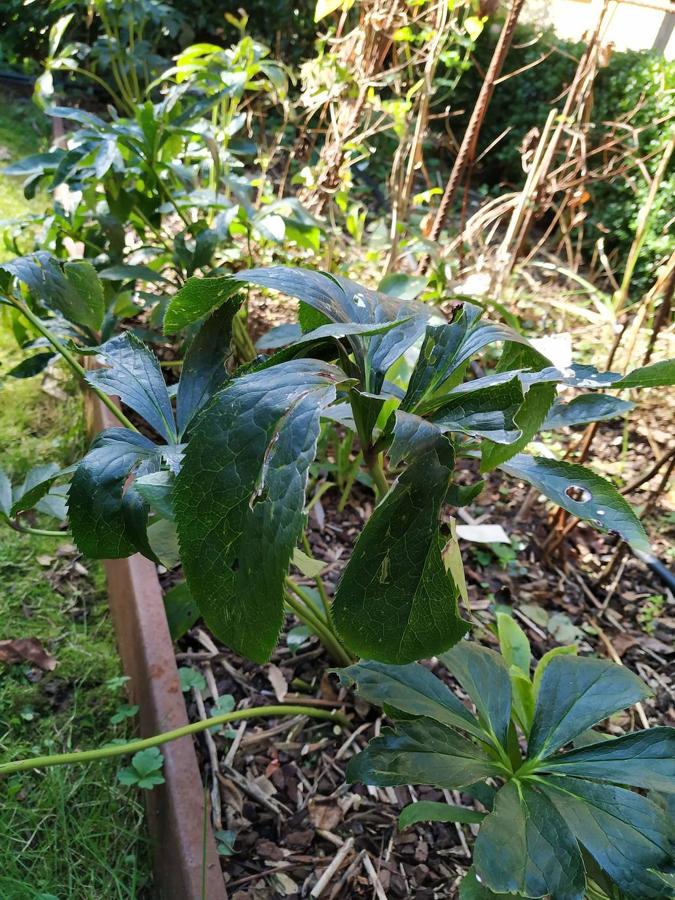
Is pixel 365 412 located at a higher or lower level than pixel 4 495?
higher

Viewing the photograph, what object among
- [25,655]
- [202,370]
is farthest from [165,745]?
[202,370]

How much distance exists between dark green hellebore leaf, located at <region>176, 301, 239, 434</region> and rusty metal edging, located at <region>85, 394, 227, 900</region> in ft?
1.94

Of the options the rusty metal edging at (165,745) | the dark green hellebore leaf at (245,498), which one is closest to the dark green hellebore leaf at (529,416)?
the dark green hellebore leaf at (245,498)

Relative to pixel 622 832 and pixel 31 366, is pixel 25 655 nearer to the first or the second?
pixel 31 366

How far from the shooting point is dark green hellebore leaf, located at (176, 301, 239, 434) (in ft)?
3.02

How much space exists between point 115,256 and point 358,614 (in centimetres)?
177

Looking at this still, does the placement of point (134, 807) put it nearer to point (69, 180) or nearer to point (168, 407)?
point (168, 407)

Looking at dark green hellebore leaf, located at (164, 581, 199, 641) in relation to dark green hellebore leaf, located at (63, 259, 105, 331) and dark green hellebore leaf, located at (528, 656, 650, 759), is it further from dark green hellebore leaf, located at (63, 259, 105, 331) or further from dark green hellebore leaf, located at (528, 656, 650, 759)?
dark green hellebore leaf, located at (528, 656, 650, 759)

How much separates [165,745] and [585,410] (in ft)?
2.96

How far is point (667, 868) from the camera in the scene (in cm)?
76

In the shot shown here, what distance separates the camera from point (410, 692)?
97 cm

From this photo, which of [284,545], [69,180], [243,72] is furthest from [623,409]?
[243,72]

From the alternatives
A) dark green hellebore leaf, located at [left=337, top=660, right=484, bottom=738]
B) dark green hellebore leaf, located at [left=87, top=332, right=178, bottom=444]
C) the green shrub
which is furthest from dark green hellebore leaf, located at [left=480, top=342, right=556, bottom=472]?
the green shrub

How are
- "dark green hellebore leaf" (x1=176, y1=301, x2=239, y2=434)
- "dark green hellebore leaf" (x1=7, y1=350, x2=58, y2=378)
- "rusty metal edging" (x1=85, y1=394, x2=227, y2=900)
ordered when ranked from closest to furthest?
"dark green hellebore leaf" (x1=176, y1=301, x2=239, y2=434), "rusty metal edging" (x1=85, y1=394, x2=227, y2=900), "dark green hellebore leaf" (x1=7, y1=350, x2=58, y2=378)
